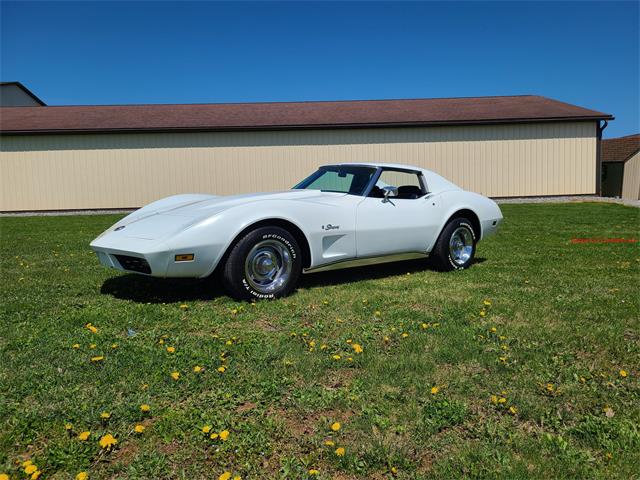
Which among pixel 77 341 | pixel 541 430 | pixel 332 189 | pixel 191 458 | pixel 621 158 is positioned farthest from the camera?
pixel 621 158

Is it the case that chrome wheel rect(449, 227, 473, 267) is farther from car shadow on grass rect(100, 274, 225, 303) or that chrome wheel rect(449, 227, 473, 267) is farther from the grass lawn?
car shadow on grass rect(100, 274, 225, 303)

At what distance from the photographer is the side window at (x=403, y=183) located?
221 inches

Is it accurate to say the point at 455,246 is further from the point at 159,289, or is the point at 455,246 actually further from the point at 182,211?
the point at 159,289

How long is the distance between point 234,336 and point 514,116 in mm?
18471

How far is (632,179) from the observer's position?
2920 cm

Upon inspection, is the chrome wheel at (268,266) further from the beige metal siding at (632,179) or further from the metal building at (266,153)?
the beige metal siding at (632,179)

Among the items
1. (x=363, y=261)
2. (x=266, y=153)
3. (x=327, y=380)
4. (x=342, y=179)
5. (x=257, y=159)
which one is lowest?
(x=327, y=380)

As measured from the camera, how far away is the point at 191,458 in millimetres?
2104

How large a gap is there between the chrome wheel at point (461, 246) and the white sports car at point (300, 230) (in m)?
0.01

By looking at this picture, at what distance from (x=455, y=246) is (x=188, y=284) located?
315 cm

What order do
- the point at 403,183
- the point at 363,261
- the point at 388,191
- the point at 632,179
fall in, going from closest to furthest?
the point at 363,261 → the point at 388,191 → the point at 403,183 → the point at 632,179

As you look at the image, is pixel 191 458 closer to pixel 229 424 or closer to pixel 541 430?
pixel 229 424

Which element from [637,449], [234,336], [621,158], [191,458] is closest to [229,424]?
[191,458]

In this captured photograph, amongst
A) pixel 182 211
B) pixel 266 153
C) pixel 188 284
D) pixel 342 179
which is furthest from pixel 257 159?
pixel 182 211
